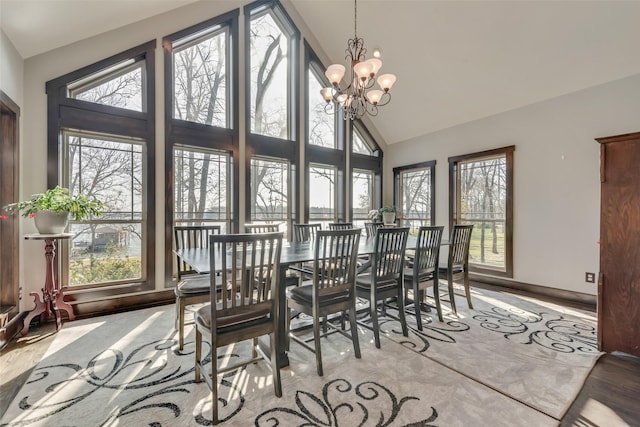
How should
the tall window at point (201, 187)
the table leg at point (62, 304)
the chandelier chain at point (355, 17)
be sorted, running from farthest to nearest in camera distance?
the chandelier chain at point (355, 17)
the tall window at point (201, 187)
the table leg at point (62, 304)

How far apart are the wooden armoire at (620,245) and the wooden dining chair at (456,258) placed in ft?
3.99

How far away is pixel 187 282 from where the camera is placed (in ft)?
8.49

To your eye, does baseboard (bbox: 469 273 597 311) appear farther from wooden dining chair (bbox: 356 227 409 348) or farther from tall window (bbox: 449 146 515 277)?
wooden dining chair (bbox: 356 227 409 348)

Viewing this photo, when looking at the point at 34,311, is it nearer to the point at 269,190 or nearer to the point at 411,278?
the point at 269,190

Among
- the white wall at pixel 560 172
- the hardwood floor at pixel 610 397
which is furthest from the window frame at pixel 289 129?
A: the hardwood floor at pixel 610 397

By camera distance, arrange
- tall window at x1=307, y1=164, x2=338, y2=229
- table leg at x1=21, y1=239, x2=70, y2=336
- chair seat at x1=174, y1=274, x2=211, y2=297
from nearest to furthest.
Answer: chair seat at x1=174, y1=274, x2=211, y2=297, table leg at x1=21, y1=239, x2=70, y2=336, tall window at x1=307, y1=164, x2=338, y2=229

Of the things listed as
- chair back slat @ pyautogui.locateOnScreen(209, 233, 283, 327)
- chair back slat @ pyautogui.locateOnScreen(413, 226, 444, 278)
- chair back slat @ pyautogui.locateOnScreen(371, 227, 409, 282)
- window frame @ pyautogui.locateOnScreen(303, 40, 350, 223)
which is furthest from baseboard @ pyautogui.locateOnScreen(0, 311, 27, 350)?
chair back slat @ pyautogui.locateOnScreen(413, 226, 444, 278)

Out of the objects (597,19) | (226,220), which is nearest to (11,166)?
Answer: (226,220)

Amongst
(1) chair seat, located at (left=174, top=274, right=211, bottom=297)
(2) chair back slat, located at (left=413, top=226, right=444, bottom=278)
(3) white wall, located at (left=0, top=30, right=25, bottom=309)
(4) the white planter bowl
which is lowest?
(1) chair seat, located at (left=174, top=274, right=211, bottom=297)

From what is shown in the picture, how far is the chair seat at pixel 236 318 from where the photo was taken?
1.76 m

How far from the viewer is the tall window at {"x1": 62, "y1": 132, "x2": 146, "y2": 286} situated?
133 inches

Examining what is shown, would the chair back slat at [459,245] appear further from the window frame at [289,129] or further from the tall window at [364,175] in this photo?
the window frame at [289,129]

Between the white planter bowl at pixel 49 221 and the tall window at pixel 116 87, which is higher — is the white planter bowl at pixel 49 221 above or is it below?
below

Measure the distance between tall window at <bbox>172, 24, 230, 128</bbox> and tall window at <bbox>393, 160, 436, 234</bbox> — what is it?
3.62m
